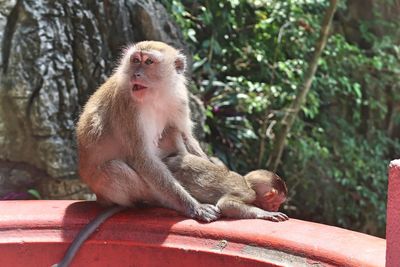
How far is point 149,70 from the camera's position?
3.08 m

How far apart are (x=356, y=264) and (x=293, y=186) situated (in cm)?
433

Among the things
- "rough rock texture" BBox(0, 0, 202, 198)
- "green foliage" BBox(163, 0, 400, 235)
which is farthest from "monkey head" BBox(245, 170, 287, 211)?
"green foliage" BBox(163, 0, 400, 235)

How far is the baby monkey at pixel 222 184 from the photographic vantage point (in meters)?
2.95

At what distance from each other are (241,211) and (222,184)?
26 cm

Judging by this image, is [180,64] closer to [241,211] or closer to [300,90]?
[241,211]

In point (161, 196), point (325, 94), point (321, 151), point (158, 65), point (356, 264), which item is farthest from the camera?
point (325, 94)

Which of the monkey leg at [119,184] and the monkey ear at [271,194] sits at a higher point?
the monkey leg at [119,184]

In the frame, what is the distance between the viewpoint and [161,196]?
291cm

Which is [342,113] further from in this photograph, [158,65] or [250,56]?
[158,65]

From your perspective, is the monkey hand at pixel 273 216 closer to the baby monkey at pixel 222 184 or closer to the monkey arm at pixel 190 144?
the baby monkey at pixel 222 184

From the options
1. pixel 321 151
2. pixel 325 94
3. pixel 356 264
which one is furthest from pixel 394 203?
pixel 325 94

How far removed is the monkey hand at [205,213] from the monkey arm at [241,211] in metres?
0.03

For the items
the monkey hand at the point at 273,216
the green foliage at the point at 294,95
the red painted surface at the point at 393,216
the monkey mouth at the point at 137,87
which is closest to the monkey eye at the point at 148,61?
the monkey mouth at the point at 137,87

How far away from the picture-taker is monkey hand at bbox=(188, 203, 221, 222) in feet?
8.67
